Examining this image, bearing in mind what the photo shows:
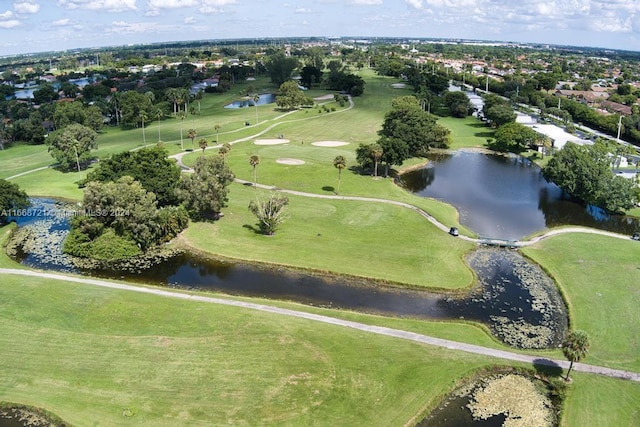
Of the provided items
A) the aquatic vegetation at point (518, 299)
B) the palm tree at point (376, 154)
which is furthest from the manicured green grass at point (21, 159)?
the aquatic vegetation at point (518, 299)

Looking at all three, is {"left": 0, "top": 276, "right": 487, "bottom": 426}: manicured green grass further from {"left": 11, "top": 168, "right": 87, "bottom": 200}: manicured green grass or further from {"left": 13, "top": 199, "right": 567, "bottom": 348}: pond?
{"left": 11, "top": 168, "right": 87, "bottom": 200}: manicured green grass

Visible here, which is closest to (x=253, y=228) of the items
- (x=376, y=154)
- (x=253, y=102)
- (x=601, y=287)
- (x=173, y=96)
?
(x=376, y=154)

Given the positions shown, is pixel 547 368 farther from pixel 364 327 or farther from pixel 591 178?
pixel 591 178

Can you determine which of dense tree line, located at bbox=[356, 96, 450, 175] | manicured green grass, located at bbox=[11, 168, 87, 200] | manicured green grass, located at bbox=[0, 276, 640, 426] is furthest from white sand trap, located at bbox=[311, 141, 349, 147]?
manicured green grass, located at bbox=[0, 276, 640, 426]

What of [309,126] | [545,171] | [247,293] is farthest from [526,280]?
[309,126]

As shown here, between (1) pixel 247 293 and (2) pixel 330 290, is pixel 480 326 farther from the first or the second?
→ (1) pixel 247 293

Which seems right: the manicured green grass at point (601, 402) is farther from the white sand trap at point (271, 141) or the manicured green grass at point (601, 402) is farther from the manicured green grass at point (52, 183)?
the white sand trap at point (271, 141)
